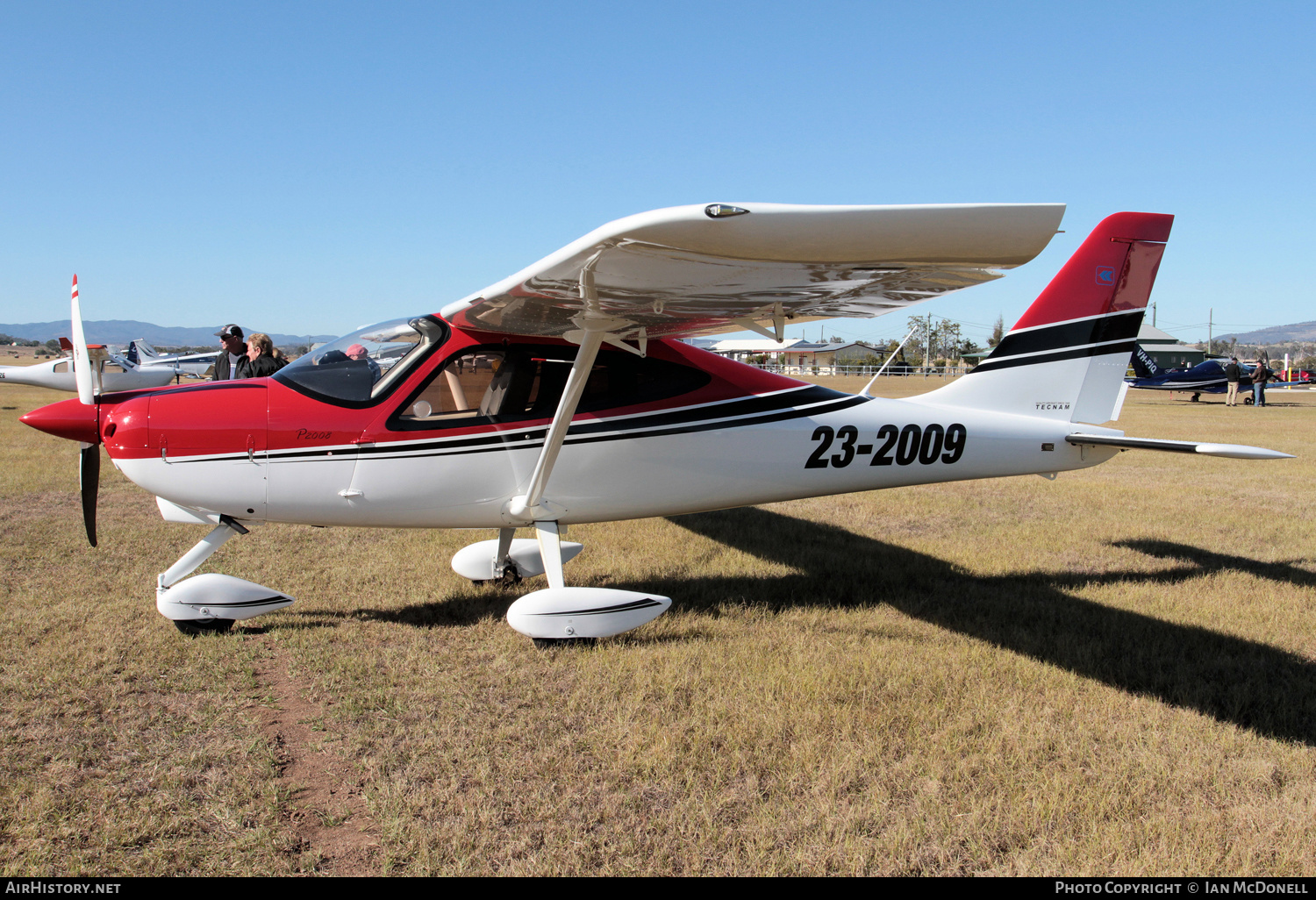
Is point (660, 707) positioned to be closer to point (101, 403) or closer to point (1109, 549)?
point (101, 403)

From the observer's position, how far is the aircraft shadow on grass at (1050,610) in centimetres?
408

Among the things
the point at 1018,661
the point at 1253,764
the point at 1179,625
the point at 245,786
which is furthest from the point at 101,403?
the point at 1179,625

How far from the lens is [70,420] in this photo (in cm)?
459

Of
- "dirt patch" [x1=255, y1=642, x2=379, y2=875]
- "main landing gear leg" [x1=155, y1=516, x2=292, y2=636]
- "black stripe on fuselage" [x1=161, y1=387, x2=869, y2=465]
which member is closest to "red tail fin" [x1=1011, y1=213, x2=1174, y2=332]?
"black stripe on fuselage" [x1=161, y1=387, x2=869, y2=465]

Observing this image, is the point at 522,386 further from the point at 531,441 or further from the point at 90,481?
the point at 90,481

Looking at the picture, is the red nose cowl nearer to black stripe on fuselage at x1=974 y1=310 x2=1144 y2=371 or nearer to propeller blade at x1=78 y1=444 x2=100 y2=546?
propeller blade at x1=78 y1=444 x2=100 y2=546

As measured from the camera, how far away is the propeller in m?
4.63

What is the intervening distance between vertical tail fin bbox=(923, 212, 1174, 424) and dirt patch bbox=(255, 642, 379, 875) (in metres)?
4.84

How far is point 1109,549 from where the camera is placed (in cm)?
729

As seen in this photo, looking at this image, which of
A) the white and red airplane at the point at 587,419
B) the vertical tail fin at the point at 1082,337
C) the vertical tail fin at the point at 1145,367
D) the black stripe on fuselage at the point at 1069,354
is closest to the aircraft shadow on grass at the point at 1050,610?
the white and red airplane at the point at 587,419

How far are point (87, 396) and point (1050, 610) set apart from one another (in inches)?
254

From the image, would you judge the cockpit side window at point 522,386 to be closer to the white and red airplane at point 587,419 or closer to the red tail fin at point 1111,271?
the white and red airplane at point 587,419

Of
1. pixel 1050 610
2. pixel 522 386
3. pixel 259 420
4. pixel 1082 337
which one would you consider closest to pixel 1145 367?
pixel 1082 337

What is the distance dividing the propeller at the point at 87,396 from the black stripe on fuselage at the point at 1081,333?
612 cm
